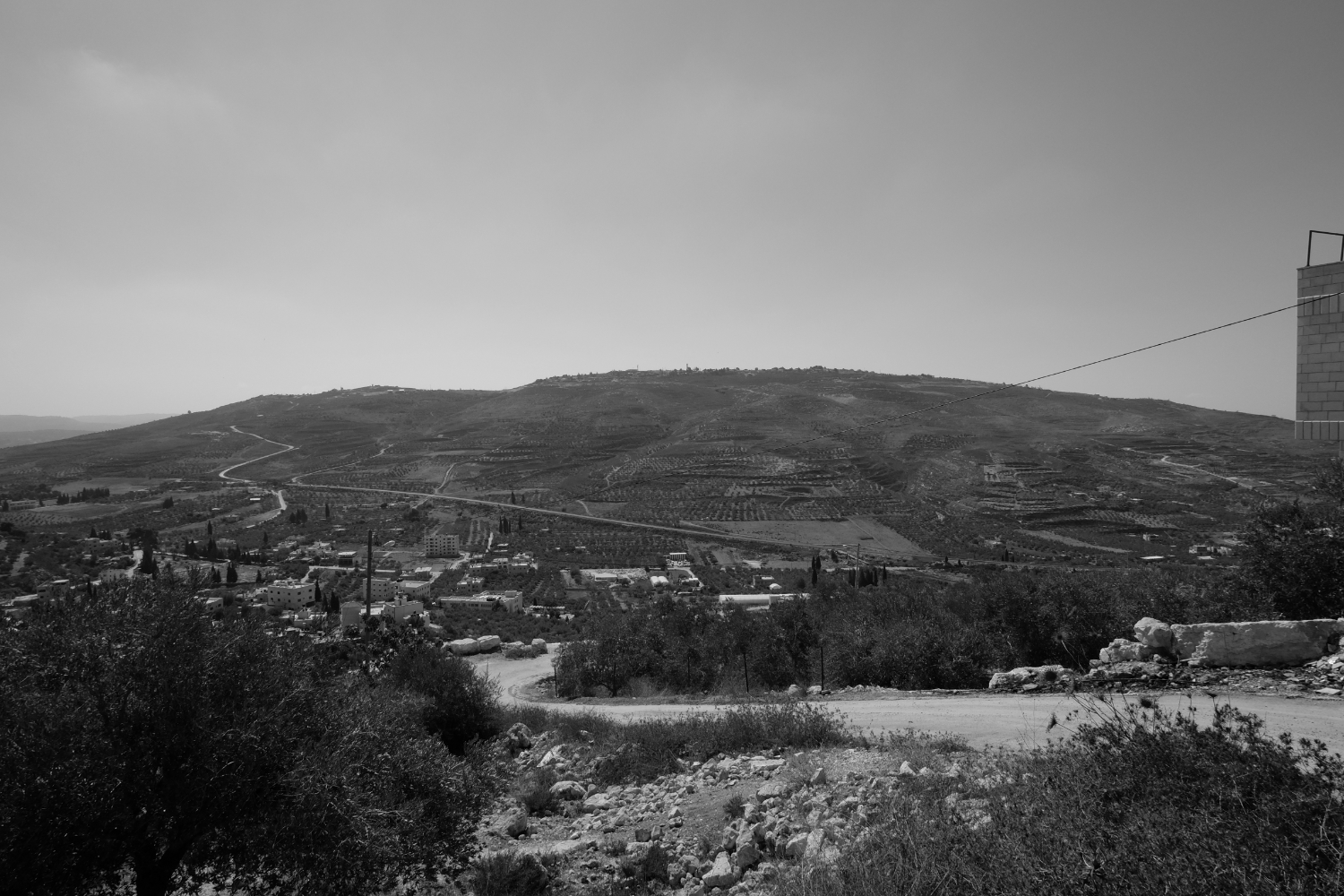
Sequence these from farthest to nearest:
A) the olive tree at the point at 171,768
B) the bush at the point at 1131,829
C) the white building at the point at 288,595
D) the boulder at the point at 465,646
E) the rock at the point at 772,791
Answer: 1. the white building at the point at 288,595
2. the boulder at the point at 465,646
3. the rock at the point at 772,791
4. the olive tree at the point at 171,768
5. the bush at the point at 1131,829

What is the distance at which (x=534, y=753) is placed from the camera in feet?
44.1

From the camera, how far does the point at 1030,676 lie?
12547 millimetres

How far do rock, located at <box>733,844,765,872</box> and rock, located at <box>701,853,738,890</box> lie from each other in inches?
4.3

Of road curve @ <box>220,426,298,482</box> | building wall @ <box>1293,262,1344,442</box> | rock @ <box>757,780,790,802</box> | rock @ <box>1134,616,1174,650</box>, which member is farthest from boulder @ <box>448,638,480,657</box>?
road curve @ <box>220,426,298,482</box>

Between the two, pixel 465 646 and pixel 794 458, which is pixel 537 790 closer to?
pixel 465 646

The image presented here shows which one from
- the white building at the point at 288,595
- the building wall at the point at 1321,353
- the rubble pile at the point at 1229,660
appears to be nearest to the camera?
the building wall at the point at 1321,353

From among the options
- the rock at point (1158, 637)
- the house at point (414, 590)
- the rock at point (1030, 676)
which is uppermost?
the rock at point (1158, 637)

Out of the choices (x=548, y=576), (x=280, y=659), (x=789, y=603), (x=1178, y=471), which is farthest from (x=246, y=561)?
(x=1178, y=471)

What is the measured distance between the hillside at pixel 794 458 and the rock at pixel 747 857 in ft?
184

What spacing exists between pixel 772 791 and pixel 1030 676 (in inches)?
295

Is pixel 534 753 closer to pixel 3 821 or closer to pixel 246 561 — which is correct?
pixel 3 821

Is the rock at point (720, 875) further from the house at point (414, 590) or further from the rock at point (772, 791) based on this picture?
the house at point (414, 590)

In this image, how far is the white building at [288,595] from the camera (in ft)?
124

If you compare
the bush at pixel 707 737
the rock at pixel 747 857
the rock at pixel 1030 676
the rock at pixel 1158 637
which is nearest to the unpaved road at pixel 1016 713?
the rock at pixel 1030 676
